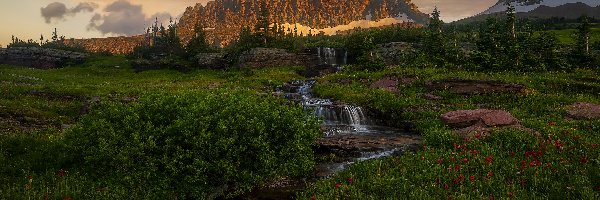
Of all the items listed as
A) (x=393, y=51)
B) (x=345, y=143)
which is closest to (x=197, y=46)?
(x=393, y=51)

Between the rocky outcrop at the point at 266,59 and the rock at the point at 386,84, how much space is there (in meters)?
36.1

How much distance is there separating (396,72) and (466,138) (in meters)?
31.6

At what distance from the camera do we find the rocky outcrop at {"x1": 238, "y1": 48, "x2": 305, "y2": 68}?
79125 mm

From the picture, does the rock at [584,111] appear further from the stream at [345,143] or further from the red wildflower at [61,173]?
the red wildflower at [61,173]

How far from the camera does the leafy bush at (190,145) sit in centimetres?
1219

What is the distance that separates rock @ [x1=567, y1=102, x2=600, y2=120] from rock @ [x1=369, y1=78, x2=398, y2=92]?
1613 cm

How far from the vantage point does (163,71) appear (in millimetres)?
79750

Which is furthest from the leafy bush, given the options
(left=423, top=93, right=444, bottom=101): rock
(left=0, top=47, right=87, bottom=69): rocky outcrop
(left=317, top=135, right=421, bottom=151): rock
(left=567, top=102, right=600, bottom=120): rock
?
(left=0, top=47, right=87, bottom=69): rocky outcrop

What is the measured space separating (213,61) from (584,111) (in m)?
68.2

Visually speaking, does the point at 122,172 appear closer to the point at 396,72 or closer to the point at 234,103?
the point at 234,103

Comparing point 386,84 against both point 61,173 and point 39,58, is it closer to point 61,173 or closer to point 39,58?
point 61,173

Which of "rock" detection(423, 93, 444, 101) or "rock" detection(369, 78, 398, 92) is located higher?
"rock" detection(369, 78, 398, 92)

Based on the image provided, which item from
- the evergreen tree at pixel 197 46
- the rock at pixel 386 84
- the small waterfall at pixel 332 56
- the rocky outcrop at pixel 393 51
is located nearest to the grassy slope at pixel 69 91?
the small waterfall at pixel 332 56

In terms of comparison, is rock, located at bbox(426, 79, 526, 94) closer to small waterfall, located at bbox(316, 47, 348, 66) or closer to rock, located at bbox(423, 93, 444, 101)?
rock, located at bbox(423, 93, 444, 101)
